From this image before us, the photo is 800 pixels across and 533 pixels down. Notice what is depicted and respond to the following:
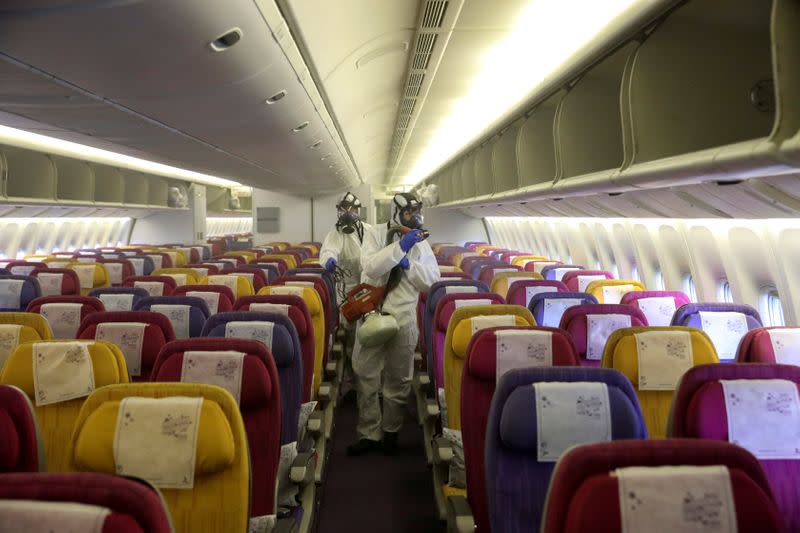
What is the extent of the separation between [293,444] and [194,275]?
4.75m

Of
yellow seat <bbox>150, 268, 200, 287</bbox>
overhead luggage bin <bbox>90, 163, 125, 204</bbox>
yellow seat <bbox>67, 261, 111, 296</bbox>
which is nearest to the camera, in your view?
yellow seat <bbox>150, 268, 200, 287</bbox>

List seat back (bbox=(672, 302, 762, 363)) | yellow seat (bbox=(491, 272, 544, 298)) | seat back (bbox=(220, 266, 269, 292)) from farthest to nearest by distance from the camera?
seat back (bbox=(220, 266, 269, 292)), yellow seat (bbox=(491, 272, 544, 298)), seat back (bbox=(672, 302, 762, 363))

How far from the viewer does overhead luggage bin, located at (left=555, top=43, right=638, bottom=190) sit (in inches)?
204

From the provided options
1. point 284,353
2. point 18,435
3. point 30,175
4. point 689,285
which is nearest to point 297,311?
point 284,353

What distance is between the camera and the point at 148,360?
3.92 m

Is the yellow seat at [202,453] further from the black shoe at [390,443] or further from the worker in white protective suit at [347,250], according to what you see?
the worker in white protective suit at [347,250]

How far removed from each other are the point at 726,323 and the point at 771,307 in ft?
7.72

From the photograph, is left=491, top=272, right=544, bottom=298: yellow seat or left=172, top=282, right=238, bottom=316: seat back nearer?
left=172, top=282, right=238, bottom=316: seat back

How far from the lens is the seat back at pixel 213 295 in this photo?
5.81m

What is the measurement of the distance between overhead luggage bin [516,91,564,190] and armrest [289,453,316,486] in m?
3.89

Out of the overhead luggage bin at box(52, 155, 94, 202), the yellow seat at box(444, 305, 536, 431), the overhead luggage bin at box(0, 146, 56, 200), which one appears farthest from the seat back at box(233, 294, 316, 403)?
the overhead luggage bin at box(52, 155, 94, 202)

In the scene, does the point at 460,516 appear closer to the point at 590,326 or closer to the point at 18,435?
the point at 590,326

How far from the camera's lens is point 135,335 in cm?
388

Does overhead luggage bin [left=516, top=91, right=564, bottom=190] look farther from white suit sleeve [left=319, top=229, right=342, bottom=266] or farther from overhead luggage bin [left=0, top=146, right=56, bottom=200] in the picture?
overhead luggage bin [left=0, top=146, right=56, bottom=200]
